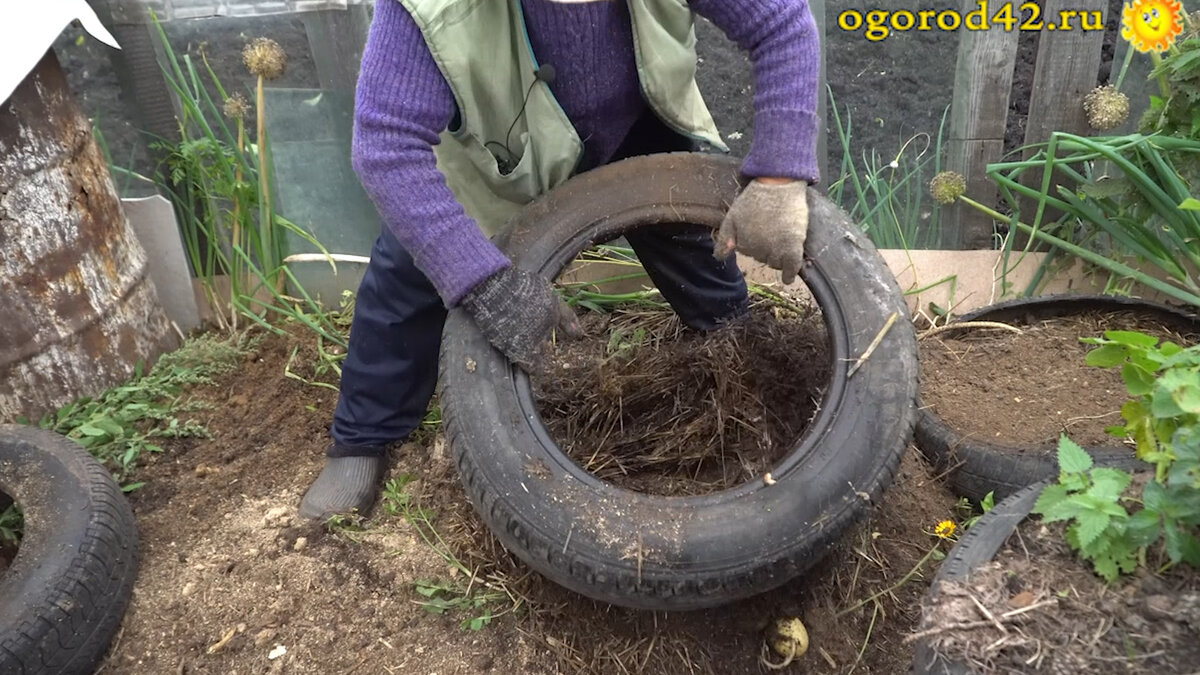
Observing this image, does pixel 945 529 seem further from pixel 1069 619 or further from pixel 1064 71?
pixel 1064 71

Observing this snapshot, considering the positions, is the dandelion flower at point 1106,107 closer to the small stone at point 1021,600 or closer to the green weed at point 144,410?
the small stone at point 1021,600

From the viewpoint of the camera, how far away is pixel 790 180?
1.79 metres

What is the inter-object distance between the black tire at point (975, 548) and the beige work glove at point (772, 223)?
2.09 feet

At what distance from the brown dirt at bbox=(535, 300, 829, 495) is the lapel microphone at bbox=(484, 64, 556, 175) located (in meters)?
0.45

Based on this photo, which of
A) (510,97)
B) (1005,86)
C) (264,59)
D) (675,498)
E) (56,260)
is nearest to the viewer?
(675,498)

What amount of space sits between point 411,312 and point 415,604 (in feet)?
2.24

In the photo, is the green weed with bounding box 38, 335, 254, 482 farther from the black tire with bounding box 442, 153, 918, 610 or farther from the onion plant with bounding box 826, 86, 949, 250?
the onion plant with bounding box 826, 86, 949, 250

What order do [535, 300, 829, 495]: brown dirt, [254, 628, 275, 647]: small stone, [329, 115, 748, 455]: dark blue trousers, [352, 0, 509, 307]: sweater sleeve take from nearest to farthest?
[352, 0, 509, 307]: sweater sleeve < [254, 628, 275, 647]: small stone < [535, 300, 829, 495]: brown dirt < [329, 115, 748, 455]: dark blue trousers

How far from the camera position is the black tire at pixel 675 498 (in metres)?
1.55

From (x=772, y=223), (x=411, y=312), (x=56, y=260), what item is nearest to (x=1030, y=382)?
(x=772, y=223)

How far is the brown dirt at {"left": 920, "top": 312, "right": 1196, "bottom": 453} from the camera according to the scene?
211 centimetres

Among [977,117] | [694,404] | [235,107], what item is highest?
[235,107]

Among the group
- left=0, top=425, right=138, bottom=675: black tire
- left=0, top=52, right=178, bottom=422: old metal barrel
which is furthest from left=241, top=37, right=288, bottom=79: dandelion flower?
left=0, top=425, right=138, bottom=675: black tire

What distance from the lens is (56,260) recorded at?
8.07 feet
